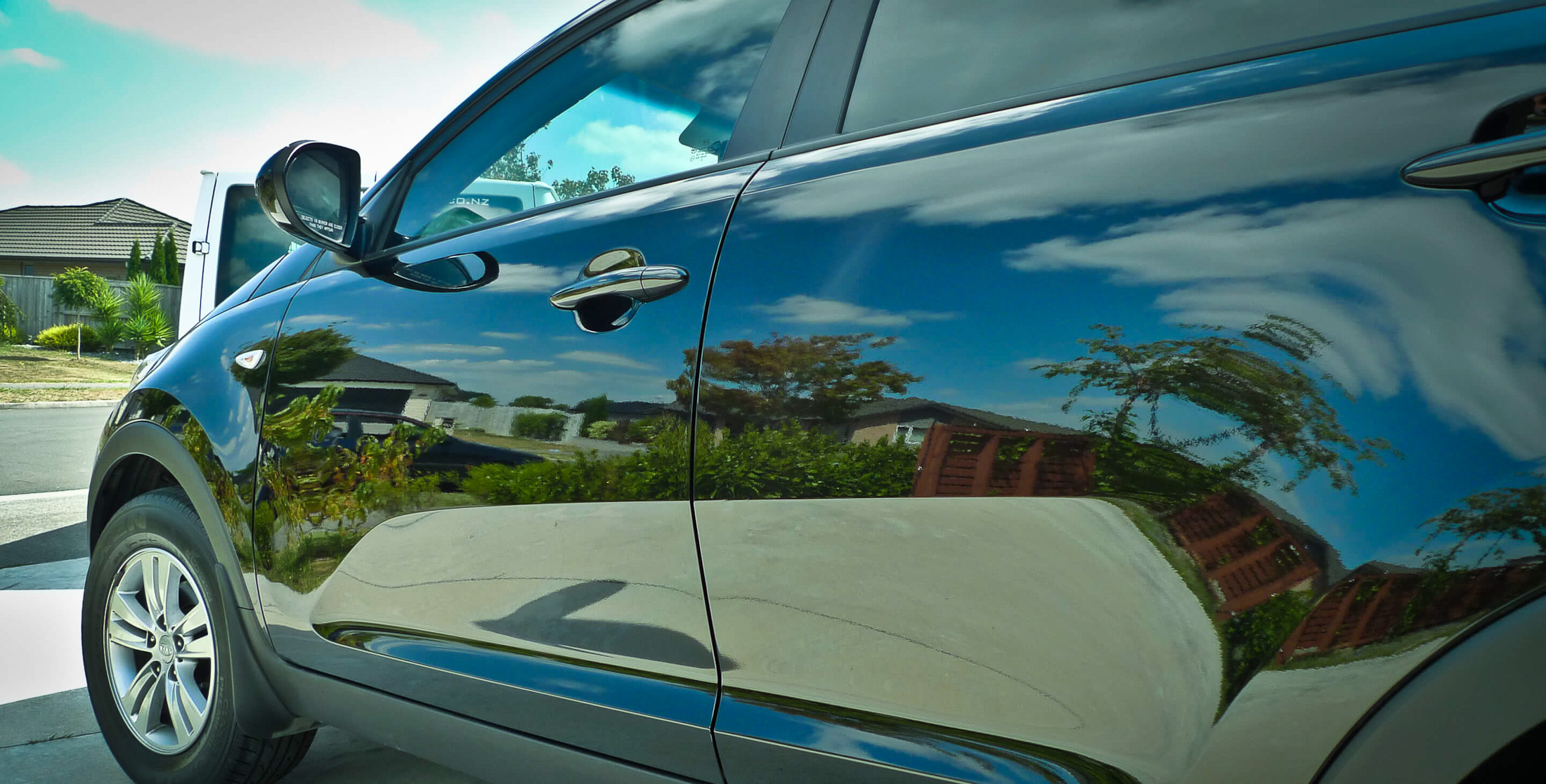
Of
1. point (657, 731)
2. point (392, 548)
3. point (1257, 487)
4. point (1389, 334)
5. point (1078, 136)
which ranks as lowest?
point (657, 731)

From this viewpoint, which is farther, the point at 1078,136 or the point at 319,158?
the point at 319,158

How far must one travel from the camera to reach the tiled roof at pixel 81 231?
126 ft

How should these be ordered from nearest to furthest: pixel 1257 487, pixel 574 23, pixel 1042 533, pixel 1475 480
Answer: pixel 1475 480, pixel 1257 487, pixel 1042 533, pixel 574 23

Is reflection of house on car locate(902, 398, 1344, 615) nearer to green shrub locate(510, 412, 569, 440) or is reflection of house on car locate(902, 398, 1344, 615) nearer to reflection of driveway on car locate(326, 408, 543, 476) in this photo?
green shrub locate(510, 412, 569, 440)

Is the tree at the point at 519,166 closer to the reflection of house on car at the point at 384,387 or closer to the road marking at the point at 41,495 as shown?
the reflection of house on car at the point at 384,387

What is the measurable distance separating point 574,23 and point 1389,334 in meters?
1.57

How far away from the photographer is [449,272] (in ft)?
6.05

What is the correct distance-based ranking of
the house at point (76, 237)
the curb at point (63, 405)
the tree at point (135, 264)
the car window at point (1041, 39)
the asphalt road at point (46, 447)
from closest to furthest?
1. the car window at point (1041, 39)
2. the asphalt road at point (46, 447)
3. the curb at point (63, 405)
4. the tree at point (135, 264)
5. the house at point (76, 237)

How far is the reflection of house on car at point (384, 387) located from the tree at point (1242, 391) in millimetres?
1107

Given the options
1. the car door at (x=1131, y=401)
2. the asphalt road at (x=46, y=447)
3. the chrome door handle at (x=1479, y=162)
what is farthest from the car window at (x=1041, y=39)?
the asphalt road at (x=46, y=447)

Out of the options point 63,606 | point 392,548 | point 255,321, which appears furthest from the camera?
point 63,606

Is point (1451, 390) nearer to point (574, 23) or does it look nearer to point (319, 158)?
point (574, 23)

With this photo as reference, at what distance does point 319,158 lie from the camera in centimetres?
204

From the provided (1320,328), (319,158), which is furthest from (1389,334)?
(319,158)
